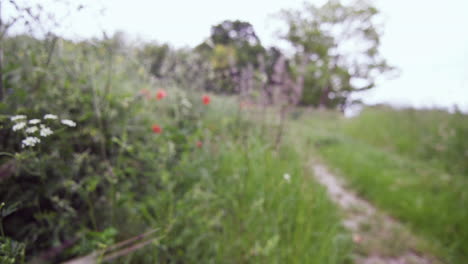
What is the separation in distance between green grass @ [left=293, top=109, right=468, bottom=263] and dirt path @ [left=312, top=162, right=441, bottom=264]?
16cm

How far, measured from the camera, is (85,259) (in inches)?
35.4

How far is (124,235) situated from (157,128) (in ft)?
2.53

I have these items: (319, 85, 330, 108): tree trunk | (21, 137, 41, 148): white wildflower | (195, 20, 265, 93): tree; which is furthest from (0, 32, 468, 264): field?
(319, 85, 330, 108): tree trunk

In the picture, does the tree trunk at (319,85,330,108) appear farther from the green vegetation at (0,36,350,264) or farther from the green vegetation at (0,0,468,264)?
the green vegetation at (0,36,350,264)

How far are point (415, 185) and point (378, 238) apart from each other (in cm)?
143

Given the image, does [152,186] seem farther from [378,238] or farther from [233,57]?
[378,238]

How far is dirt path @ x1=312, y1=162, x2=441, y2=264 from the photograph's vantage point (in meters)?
2.23

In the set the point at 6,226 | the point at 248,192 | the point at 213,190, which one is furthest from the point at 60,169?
the point at 248,192

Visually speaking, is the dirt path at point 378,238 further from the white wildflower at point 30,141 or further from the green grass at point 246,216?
the white wildflower at point 30,141

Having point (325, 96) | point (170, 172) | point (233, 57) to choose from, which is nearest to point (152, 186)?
point (170, 172)

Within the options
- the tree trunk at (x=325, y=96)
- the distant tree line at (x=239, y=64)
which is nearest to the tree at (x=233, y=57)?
the distant tree line at (x=239, y=64)

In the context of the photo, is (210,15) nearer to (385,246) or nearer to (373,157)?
(385,246)

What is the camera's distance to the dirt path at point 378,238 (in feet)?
7.33

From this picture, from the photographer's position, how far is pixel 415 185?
3.41 meters
